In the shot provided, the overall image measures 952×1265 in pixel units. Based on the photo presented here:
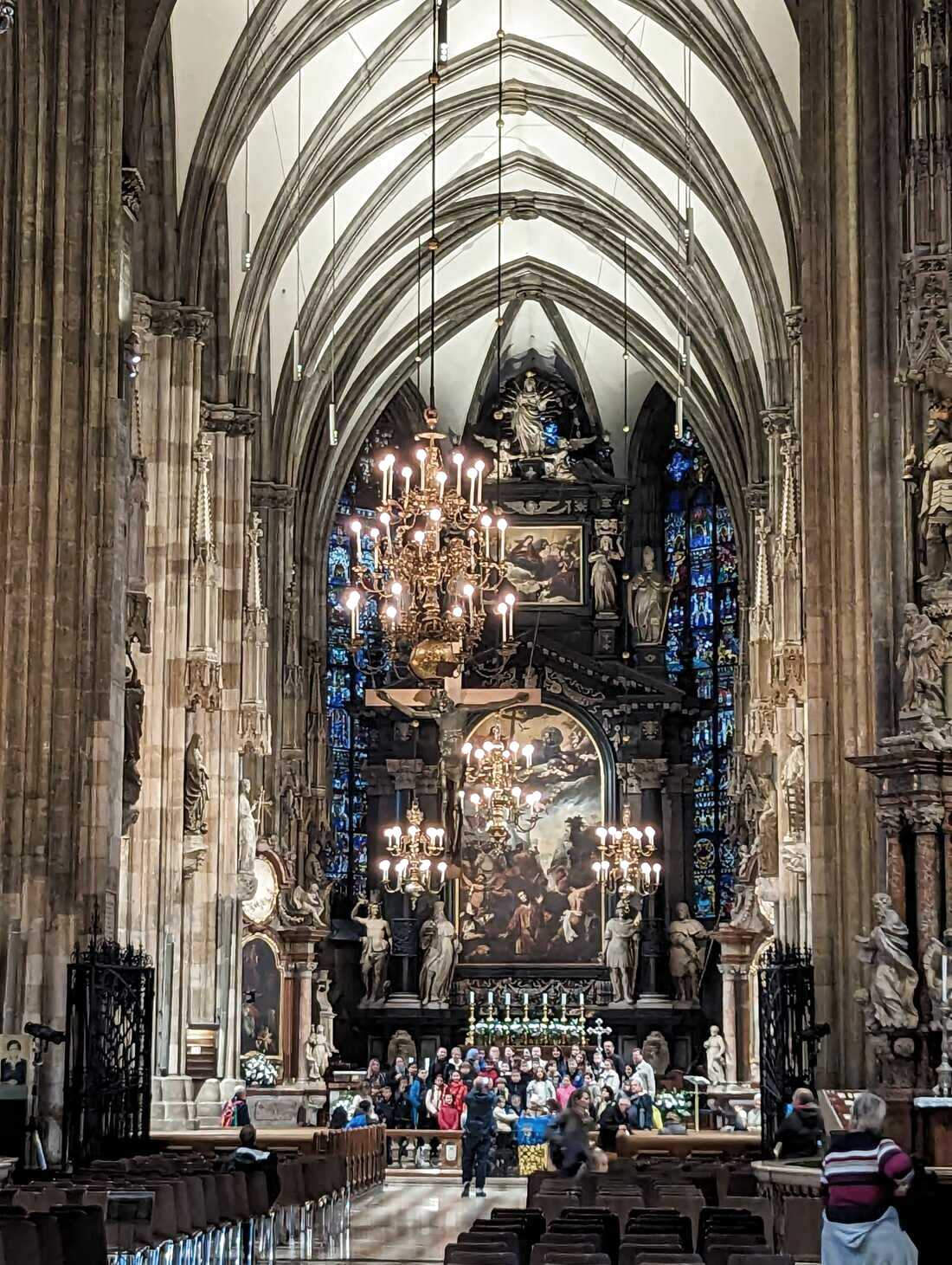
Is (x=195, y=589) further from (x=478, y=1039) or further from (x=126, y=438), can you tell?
(x=478, y=1039)

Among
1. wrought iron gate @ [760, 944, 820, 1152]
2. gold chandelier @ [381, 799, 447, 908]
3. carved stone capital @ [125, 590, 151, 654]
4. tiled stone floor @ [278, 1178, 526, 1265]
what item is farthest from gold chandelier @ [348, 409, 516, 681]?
gold chandelier @ [381, 799, 447, 908]

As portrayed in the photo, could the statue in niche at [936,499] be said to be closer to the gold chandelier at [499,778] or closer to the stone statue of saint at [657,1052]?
the gold chandelier at [499,778]

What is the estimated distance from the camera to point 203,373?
95.0ft

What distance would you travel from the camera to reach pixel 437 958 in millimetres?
37250

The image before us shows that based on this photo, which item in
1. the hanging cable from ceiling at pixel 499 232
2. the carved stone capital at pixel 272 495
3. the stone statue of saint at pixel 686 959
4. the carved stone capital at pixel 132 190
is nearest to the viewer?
the carved stone capital at pixel 132 190

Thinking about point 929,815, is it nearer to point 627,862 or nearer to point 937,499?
point 937,499

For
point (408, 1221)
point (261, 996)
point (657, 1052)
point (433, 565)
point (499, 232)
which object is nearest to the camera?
point (408, 1221)

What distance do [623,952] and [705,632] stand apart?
20.1 ft

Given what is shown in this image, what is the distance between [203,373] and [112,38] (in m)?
8.68

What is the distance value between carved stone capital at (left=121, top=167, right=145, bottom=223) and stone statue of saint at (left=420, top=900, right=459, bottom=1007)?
59.8ft

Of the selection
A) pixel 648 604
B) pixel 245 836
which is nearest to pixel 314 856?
pixel 245 836

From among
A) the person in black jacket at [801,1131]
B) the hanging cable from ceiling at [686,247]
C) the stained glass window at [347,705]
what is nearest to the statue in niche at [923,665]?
the person in black jacket at [801,1131]

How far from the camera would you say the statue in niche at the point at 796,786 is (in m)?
24.8

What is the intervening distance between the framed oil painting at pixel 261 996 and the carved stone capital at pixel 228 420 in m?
7.28
